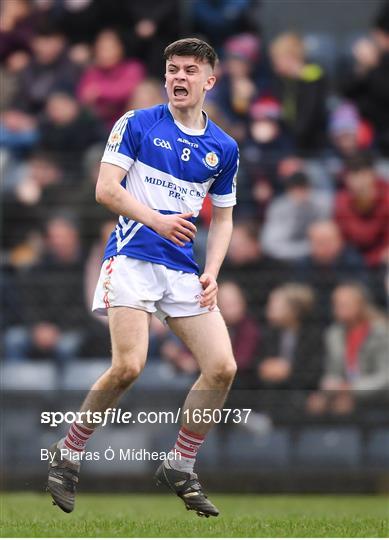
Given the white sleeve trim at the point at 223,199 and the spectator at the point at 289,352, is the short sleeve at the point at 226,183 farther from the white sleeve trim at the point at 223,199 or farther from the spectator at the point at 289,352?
the spectator at the point at 289,352

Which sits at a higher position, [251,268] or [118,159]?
[118,159]

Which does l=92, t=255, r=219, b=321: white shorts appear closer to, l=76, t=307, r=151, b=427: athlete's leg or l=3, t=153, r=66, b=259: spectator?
l=76, t=307, r=151, b=427: athlete's leg

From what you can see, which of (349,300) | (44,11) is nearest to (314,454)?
(349,300)

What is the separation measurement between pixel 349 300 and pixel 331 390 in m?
0.82

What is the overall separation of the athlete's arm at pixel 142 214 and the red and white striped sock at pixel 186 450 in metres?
1.08

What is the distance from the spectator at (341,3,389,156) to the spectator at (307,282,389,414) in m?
2.47

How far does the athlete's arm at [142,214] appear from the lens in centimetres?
684

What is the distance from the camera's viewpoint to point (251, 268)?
12.3 metres

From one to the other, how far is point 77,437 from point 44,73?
7.89 meters

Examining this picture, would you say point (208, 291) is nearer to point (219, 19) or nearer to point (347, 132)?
point (347, 132)

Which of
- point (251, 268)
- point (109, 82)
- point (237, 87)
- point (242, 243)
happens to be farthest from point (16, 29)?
point (251, 268)

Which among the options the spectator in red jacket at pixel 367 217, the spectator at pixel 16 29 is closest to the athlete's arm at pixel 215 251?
the spectator in red jacket at pixel 367 217

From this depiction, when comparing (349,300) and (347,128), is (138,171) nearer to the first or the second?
(349,300)

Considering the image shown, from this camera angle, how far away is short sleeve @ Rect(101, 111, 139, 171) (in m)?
6.99
